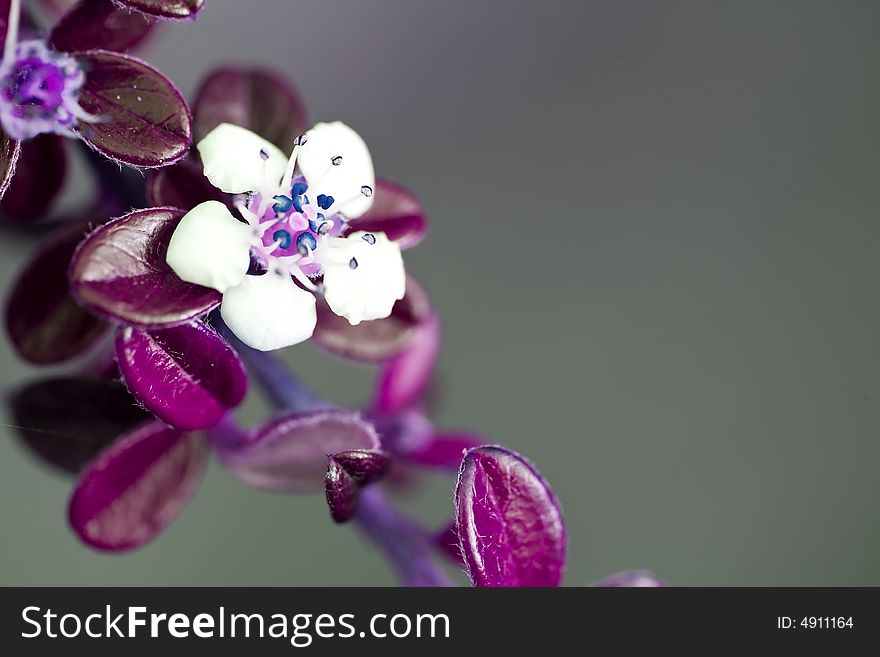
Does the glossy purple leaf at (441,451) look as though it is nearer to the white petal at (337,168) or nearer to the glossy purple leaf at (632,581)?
the glossy purple leaf at (632,581)

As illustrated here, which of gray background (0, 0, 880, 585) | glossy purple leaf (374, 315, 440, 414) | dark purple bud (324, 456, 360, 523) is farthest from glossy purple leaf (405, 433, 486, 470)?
gray background (0, 0, 880, 585)

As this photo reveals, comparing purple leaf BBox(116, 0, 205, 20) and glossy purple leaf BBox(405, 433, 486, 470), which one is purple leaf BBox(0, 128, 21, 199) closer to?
purple leaf BBox(116, 0, 205, 20)

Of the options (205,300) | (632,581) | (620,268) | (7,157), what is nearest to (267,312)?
(205,300)

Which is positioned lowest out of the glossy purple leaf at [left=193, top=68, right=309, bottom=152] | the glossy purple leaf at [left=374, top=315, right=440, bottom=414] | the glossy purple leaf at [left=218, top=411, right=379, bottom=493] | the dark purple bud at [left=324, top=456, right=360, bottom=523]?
the dark purple bud at [left=324, top=456, right=360, bottom=523]

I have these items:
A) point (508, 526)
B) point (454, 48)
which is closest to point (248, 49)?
point (454, 48)

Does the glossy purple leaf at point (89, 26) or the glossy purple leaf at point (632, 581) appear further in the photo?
the glossy purple leaf at point (632, 581)

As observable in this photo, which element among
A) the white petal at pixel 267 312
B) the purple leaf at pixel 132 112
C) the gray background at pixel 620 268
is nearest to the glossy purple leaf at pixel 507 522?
the white petal at pixel 267 312

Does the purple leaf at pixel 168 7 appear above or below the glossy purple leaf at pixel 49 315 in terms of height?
above
